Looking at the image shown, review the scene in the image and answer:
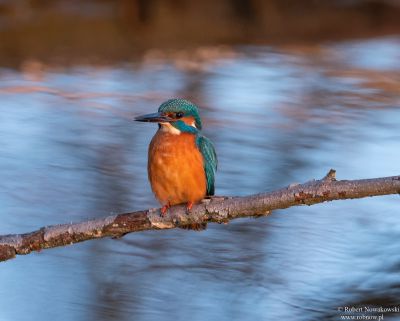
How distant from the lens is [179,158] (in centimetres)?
347

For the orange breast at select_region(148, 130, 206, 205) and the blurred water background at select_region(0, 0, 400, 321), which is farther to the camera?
the blurred water background at select_region(0, 0, 400, 321)

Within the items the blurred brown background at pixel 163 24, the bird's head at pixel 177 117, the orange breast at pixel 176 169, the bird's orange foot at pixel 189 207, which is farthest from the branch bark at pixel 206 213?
the blurred brown background at pixel 163 24

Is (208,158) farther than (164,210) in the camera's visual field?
Yes

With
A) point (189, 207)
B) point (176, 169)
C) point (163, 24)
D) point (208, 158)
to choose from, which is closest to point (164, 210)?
point (189, 207)

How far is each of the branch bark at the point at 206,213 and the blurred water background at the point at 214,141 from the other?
57.9 inches

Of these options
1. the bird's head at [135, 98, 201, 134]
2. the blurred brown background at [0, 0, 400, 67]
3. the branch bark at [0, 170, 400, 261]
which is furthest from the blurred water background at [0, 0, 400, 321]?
the branch bark at [0, 170, 400, 261]

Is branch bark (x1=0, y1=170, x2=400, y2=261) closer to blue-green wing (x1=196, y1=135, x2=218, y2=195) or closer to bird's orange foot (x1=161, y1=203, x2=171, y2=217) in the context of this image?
bird's orange foot (x1=161, y1=203, x2=171, y2=217)

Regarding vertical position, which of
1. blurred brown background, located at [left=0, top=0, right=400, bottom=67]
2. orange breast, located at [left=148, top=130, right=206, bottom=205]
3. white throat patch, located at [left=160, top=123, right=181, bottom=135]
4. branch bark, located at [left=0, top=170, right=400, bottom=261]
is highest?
blurred brown background, located at [left=0, top=0, right=400, bottom=67]

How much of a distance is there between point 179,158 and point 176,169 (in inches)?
1.9

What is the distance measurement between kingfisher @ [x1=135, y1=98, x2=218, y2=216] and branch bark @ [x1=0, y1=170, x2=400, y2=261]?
17 centimetres

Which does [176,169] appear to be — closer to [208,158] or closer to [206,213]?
[208,158]

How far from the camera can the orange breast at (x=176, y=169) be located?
3385mm

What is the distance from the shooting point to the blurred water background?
4.75 metres

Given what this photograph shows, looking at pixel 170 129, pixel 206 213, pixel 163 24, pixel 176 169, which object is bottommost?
pixel 206 213
